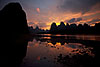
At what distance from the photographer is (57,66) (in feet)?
24.4

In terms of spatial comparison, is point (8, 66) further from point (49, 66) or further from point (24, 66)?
point (49, 66)

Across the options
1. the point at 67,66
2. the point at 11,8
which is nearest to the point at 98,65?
the point at 67,66

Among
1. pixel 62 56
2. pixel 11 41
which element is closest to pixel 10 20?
pixel 11 41

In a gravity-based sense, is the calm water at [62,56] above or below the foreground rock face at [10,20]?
below

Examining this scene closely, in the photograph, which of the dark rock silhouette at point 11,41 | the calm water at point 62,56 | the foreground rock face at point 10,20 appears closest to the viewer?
the calm water at point 62,56

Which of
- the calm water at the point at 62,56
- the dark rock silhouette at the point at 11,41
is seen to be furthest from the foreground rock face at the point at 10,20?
the calm water at the point at 62,56

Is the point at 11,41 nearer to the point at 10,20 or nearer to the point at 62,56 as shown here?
the point at 62,56

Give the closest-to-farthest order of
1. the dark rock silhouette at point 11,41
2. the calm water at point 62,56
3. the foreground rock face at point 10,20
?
1. the calm water at point 62,56
2. the dark rock silhouette at point 11,41
3. the foreground rock face at point 10,20

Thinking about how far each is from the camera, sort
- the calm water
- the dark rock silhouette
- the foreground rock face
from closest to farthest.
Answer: the calm water < the dark rock silhouette < the foreground rock face

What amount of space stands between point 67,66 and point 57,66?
4.59 ft

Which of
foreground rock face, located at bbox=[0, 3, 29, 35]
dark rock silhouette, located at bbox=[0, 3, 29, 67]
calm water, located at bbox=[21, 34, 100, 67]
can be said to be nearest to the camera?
calm water, located at bbox=[21, 34, 100, 67]

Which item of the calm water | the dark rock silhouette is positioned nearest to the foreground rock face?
A: the dark rock silhouette

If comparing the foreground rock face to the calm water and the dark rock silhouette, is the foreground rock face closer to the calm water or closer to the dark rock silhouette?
the dark rock silhouette

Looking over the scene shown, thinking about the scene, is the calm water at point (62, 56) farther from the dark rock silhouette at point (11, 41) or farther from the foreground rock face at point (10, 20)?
the foreground rock face at point (10, 20)
